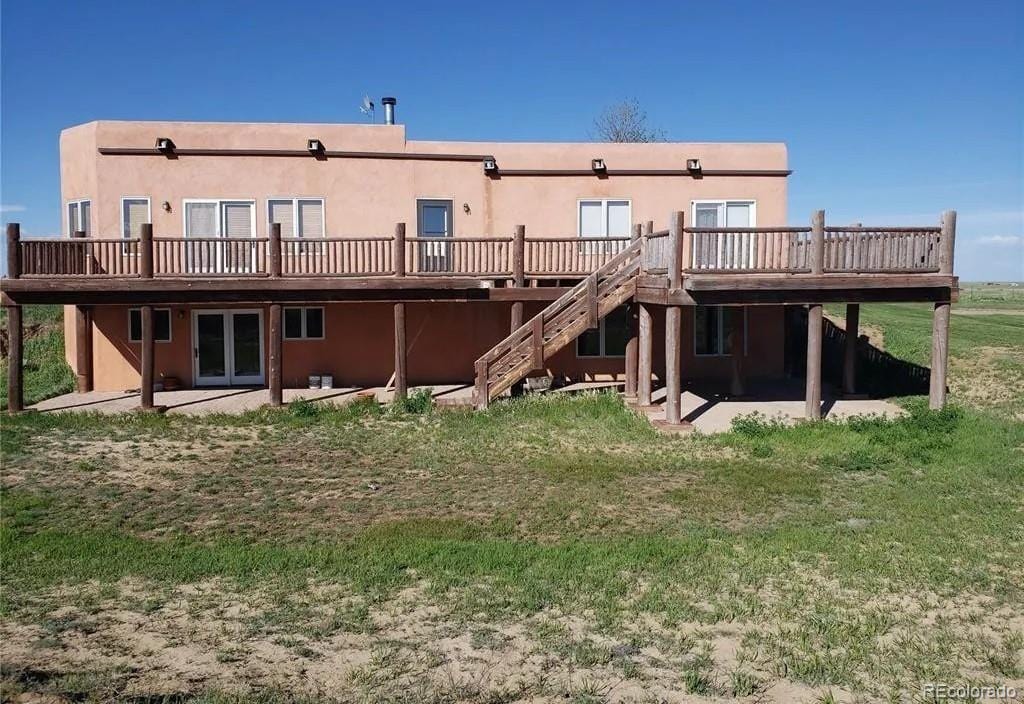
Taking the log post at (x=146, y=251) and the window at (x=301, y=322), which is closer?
the log post at (x=146, y=251)

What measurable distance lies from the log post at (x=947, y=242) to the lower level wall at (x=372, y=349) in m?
6.07

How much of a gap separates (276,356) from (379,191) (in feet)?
16.4

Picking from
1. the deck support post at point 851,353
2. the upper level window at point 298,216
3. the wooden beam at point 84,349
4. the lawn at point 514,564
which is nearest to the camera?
the lawn at point 514,564

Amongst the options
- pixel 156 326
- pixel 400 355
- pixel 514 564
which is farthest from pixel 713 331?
pixel 514 564

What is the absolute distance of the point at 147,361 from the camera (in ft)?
57.7

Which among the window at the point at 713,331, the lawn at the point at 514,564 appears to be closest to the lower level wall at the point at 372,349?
the window at the point at 713,331

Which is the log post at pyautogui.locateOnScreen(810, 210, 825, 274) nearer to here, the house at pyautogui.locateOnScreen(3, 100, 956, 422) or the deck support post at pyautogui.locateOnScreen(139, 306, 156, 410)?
the house at pyautogui.locateOnScreen(3, 100, 956, 422)

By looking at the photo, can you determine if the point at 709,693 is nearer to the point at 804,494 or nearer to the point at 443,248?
the point at 804,494

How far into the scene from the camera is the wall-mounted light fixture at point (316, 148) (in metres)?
20.2

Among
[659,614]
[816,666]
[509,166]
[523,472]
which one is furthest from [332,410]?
[816,666]

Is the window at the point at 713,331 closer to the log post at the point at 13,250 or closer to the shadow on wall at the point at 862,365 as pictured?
the shadow on wall at the point at 862,365

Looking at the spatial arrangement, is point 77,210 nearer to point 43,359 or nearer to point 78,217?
point 78,217

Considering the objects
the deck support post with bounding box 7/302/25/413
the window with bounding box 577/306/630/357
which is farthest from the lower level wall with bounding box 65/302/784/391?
the deck support post with bounding box 7/302/25/413

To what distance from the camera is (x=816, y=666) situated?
21.0 feet
